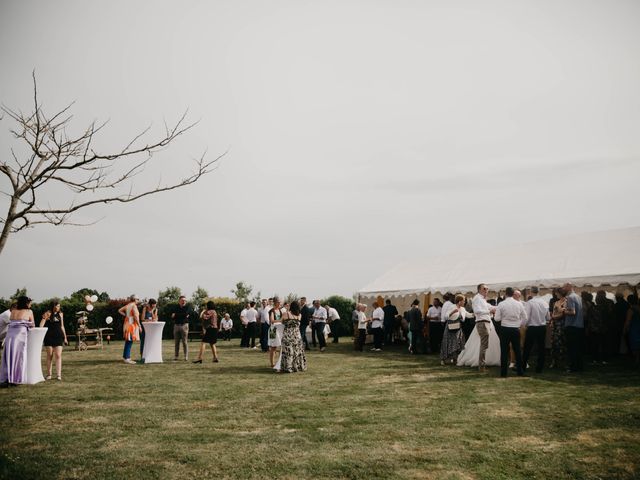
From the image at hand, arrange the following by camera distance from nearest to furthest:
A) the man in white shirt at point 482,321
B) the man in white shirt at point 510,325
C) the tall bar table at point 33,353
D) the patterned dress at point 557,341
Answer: the tall bar table at point 33,353, the man in white shirt at point 510,325, the man in white shirt at point 482,321, the patterned dress at point 557,341

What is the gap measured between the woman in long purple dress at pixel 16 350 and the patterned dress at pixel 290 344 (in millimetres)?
5125

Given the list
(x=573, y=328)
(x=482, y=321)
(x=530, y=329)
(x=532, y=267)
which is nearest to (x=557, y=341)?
(x=573, y=328)

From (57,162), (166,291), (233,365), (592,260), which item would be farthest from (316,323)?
(166,291)

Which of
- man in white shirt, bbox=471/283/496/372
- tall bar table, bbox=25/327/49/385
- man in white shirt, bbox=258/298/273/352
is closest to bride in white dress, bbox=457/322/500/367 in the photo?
man in white shirt, bbox=471/283/496/372

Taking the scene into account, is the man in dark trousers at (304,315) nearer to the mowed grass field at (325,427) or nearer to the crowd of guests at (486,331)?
the crowd of guests at (486,331)

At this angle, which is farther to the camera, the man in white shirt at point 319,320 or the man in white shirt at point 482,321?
the man in white shirt at point 319,320

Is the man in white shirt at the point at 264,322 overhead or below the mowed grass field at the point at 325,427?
overhead

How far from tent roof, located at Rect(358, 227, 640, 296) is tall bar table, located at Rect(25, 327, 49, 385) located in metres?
12.9

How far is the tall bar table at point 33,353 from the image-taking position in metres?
8.81

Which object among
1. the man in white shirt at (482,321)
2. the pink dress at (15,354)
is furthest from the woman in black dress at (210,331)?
the man in white shirt at (482,321)

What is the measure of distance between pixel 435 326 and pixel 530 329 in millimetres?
5681

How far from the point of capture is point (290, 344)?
10.3 metres

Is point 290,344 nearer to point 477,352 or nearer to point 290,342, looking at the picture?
point 290,342

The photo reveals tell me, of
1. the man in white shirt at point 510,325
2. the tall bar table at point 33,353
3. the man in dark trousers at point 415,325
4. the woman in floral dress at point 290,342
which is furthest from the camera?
the man in dark trousers at point 415,325
